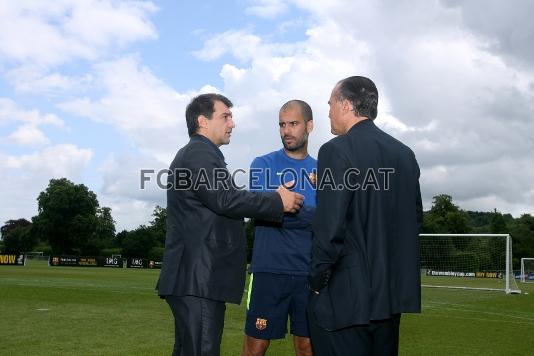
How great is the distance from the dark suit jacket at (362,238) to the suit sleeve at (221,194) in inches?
28.2

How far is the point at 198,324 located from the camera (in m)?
3.87

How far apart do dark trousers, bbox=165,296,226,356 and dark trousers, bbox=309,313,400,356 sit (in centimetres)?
74

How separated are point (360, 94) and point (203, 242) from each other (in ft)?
4.46

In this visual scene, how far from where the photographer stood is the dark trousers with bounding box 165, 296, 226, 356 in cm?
384

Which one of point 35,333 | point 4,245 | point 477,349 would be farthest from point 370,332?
point 4,245

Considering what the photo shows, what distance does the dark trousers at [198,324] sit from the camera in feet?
12.6

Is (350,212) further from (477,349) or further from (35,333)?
(35,333)

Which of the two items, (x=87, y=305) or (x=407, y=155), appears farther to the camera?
(x=87, y=305)

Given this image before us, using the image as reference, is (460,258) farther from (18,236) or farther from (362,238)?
(18,236)

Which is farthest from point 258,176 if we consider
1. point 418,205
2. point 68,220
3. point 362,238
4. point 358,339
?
point 68,220

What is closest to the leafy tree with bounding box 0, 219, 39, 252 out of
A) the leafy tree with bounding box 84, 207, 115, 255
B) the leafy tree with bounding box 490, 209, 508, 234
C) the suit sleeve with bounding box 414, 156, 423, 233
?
the leafy tree with bounding box 84, 207, 115, 255

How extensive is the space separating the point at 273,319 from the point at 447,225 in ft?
362

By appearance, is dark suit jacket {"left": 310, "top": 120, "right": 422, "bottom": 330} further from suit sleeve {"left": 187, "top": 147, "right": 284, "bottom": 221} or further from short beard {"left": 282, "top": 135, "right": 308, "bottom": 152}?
short beard {"left": 282, "top": 135, "right": 308, "bottom": 152}

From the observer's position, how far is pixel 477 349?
363 inches
